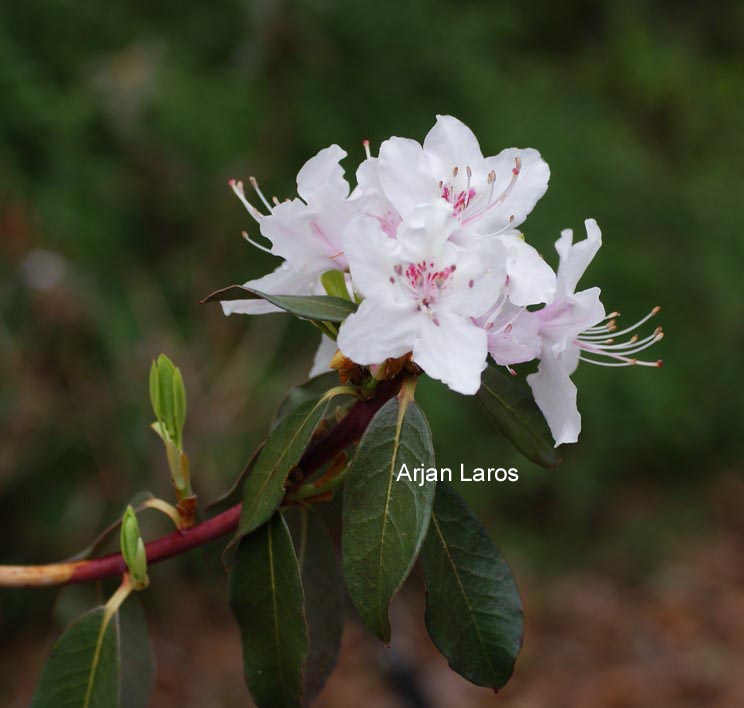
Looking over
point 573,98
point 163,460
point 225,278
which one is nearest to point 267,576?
point 163,460

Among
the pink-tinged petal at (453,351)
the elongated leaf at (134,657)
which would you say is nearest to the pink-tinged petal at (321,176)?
the pink-tinged petal at (453,351)

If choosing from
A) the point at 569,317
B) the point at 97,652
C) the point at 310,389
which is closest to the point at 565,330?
the point at 569,317

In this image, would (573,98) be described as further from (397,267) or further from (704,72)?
(397,267)

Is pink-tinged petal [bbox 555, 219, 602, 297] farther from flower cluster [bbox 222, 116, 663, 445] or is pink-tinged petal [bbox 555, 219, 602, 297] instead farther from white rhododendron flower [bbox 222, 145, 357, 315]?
white rhododendron flower [bbox 222, 145, 357, 315]

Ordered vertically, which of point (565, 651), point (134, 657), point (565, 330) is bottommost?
point (565, 651)

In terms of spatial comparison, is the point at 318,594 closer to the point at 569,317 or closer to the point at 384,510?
the point at 384,510

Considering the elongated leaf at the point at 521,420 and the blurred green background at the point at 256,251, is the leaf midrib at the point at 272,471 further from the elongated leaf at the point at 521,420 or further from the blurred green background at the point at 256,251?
the blurred green background at the point at 256,251
